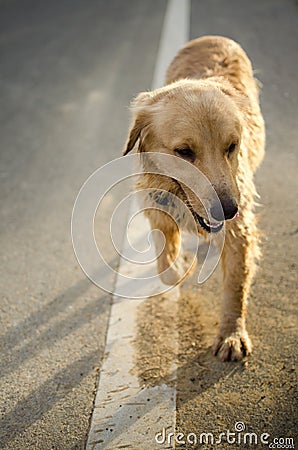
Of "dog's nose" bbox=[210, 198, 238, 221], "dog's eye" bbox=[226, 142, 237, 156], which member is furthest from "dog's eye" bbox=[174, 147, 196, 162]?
"dog's nose" bbox=[210, 198, 238, 221]

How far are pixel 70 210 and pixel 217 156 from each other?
213 cm

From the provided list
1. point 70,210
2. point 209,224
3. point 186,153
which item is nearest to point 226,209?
point 209,224

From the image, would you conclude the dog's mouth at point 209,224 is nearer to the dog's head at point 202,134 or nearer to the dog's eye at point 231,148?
the dog's head at point 202,134

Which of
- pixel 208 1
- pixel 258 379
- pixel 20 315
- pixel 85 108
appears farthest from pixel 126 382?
pixel 208 1

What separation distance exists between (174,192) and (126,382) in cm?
110

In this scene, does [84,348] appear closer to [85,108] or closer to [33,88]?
[85,108]

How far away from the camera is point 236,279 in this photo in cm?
333

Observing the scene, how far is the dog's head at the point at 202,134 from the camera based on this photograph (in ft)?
9.41

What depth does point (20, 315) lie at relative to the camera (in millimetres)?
3668
